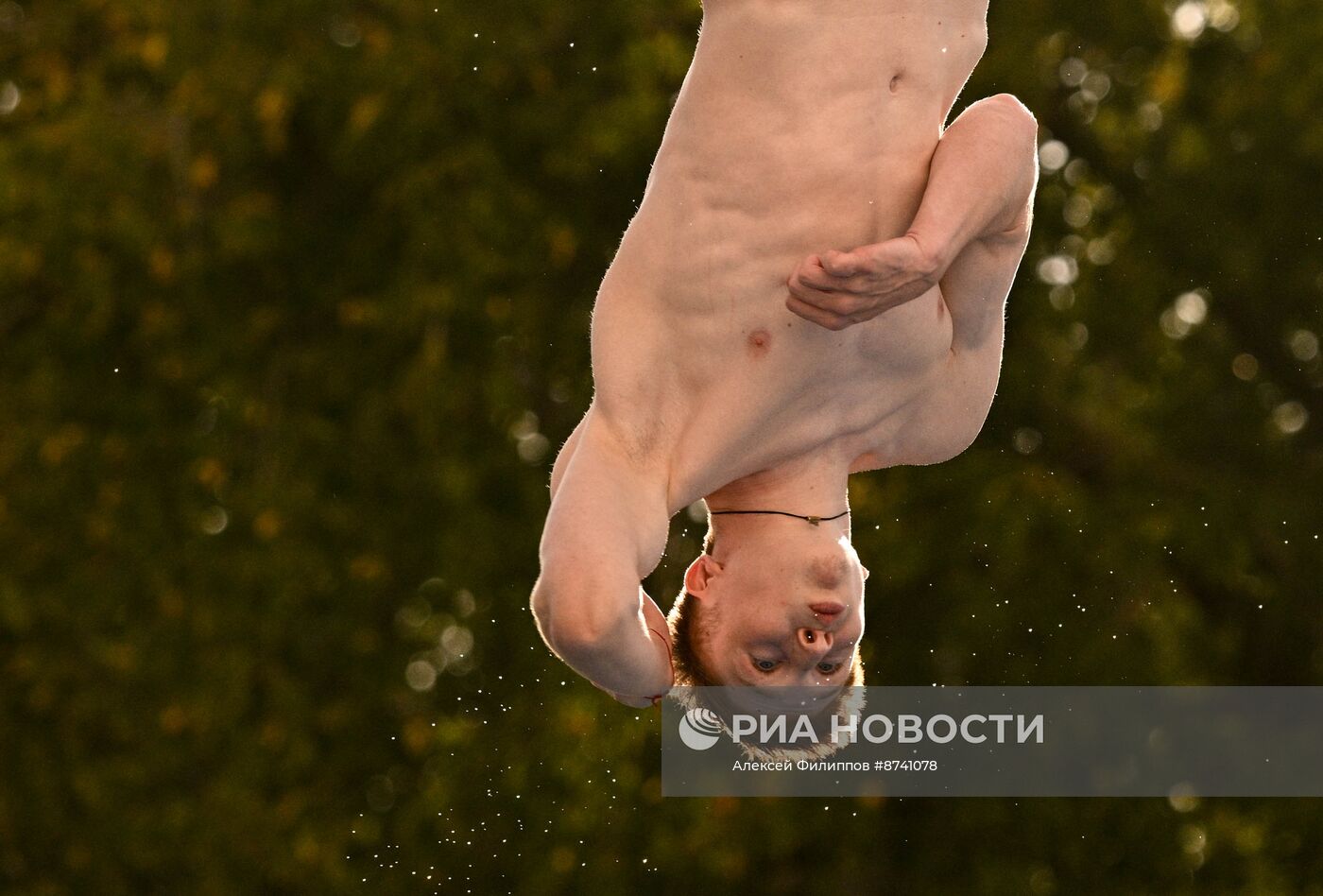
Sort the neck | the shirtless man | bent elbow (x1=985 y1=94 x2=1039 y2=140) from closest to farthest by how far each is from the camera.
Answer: the shirtless man → bent elbow (x1=985 y1=94 x2=1039 y2=140) → the neck

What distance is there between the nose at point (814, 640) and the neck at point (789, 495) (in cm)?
18

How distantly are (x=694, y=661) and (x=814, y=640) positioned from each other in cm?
26

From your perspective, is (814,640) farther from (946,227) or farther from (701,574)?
(946,227)

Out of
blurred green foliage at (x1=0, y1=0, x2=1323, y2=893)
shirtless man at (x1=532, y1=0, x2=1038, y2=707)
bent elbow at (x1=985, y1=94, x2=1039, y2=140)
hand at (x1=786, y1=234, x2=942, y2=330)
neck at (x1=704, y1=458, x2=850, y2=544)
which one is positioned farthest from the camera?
blurred green foliage at (x1=0, y1=0, x2=1323, y2=893)

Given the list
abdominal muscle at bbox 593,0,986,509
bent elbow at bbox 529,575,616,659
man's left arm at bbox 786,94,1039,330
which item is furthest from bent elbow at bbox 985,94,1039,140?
bent elbow at bbox 529,575,616,659

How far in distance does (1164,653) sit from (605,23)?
3.59 m

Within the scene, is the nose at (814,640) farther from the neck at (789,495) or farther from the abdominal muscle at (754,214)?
the abdominal muscle at (754,214)

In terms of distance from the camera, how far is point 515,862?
10141mm

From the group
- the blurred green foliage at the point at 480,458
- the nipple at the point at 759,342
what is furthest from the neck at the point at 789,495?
the blurred green foliage at the point at 480,458

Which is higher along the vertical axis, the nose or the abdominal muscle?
the abdominal muscle

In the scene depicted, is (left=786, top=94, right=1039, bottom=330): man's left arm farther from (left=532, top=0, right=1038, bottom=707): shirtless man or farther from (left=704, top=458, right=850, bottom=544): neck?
(left=704, top=458, right=850, bottom=544): neck

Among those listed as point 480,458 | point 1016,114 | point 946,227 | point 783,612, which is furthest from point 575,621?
point 480,458

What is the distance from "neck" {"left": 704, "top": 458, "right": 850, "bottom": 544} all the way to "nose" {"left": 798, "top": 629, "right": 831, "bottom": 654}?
0.58ft

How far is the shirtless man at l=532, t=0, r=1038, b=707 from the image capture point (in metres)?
4.01
